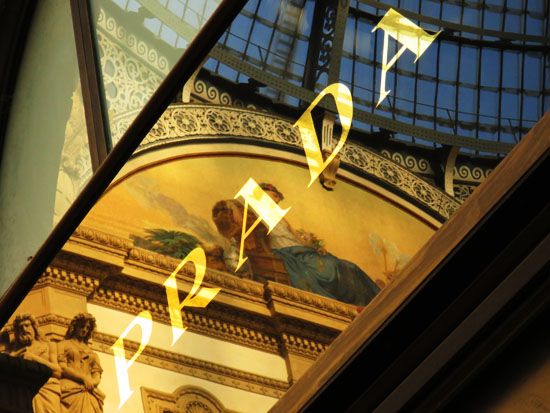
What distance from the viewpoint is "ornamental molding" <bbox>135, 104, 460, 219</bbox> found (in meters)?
4.15

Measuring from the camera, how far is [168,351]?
6.68 m

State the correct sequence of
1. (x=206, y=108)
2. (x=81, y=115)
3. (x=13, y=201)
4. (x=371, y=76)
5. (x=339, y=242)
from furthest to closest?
(x=206, y=108) < (x=13, y=201) < (x=81, y=115) < (x=339, y=242) < (x=371, y=76)

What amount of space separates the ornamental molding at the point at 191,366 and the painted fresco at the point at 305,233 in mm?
384

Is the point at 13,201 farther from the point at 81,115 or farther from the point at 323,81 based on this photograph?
the point at 323,81

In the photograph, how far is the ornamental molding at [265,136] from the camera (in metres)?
4.15

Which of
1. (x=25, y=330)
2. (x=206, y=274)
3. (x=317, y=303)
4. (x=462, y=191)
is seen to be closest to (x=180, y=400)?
(x=206, y=274)

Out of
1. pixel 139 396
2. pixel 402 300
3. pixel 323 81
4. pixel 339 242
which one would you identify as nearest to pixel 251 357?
pixel 339 242

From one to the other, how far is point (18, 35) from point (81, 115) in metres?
1.85

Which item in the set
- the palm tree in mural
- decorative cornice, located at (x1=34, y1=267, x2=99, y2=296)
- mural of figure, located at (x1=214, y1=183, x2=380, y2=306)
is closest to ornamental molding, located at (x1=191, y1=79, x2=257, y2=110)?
the palm tree in mural

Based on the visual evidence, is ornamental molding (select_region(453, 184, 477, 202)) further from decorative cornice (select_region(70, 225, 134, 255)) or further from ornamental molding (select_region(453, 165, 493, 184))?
decorative cornice (select_region(70, 225, 134, 255))

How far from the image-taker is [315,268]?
195 inches

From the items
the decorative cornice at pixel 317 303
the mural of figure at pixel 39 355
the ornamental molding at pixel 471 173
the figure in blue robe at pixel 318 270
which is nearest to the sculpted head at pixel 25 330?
the mural of figure at pixel 39 355

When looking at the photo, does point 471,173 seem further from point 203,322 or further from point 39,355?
point 39,355

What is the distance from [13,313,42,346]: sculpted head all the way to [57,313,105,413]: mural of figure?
0.21 m
